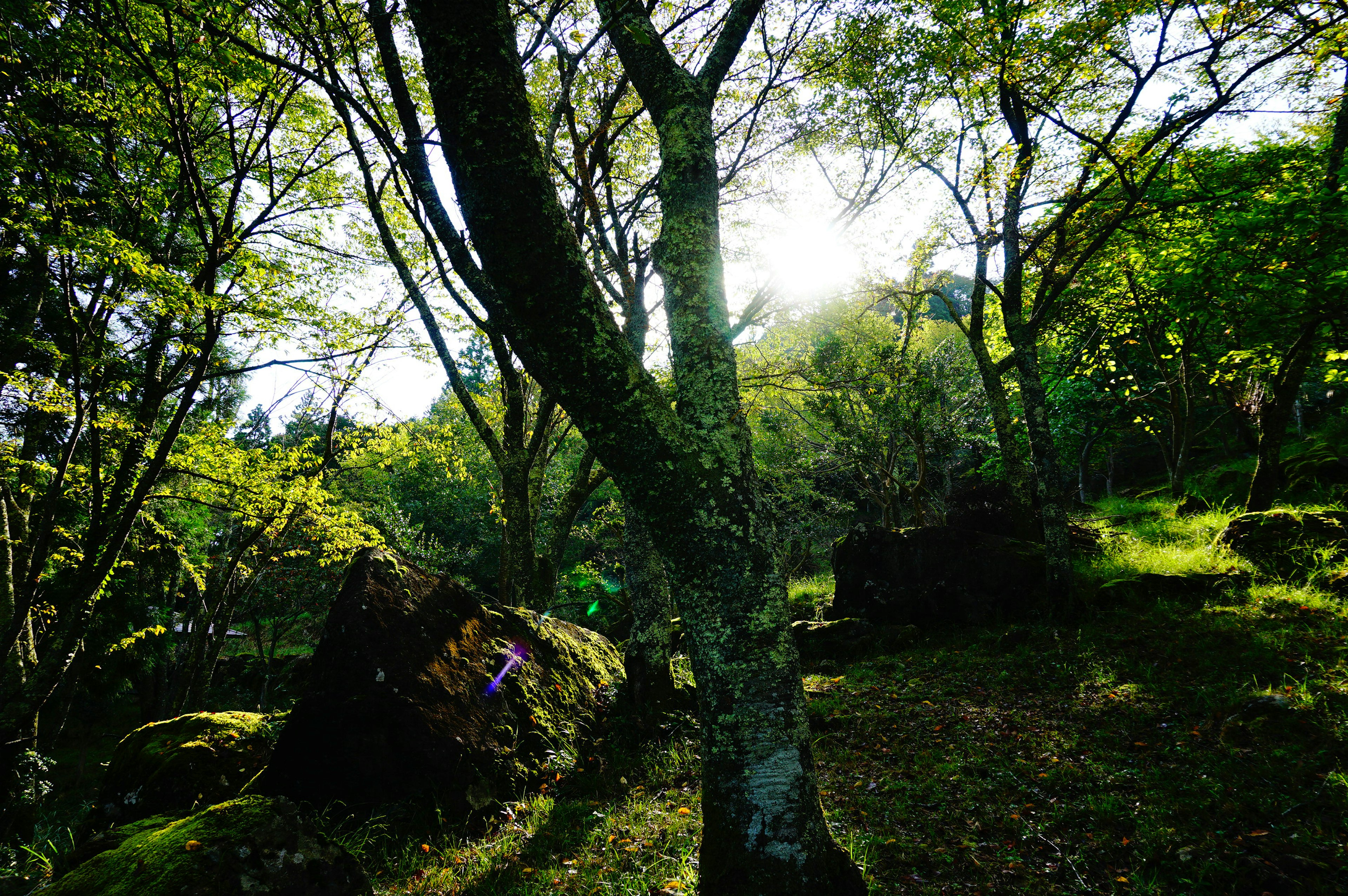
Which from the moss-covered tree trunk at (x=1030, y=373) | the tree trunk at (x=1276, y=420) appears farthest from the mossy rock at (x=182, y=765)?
the tree trunk at (x=1276, y=420)

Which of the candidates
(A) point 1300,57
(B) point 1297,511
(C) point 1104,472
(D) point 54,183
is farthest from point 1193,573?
(C) point 1104,472

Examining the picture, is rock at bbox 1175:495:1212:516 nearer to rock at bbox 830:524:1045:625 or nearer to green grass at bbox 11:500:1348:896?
rock at bbox 830:524:1045:625

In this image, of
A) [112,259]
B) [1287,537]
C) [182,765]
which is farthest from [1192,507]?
[112,259]

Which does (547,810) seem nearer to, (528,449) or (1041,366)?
(528,449)

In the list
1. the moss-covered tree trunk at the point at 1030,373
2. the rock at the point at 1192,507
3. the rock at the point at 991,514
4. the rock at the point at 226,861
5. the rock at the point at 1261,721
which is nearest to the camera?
the rock at the point at 226,861

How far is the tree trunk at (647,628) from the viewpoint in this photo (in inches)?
258

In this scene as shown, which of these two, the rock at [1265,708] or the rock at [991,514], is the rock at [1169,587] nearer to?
the rock at [991,514]

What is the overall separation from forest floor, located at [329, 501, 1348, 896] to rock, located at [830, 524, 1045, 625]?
1399mm

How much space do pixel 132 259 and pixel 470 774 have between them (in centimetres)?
621

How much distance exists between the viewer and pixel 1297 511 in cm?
758

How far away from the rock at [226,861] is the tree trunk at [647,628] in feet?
12.6

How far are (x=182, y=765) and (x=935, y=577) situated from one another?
9724 mm

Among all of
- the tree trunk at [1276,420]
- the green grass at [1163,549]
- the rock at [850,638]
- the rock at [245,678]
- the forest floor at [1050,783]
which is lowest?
the rock at [245,678]

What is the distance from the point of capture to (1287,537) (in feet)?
23.7
